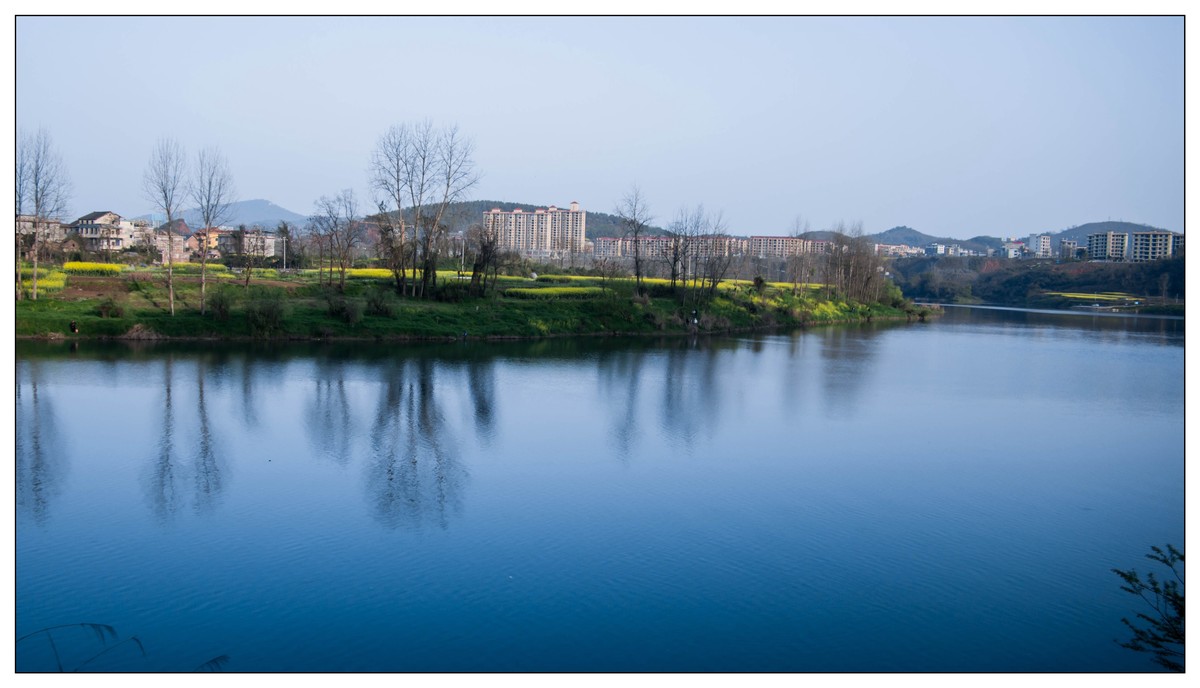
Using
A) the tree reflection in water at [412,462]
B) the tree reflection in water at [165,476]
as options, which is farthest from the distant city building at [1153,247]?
the tree reflection in water at [165,476]

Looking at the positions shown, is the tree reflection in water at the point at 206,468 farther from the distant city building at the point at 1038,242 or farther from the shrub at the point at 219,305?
the distant city building at the point at 1038,242

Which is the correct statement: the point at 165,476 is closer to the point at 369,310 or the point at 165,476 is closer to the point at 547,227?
the point at 369,310

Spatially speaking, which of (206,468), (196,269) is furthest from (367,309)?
(206,468)

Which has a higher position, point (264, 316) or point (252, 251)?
point (252, 251)

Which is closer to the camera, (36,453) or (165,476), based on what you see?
(165,476)

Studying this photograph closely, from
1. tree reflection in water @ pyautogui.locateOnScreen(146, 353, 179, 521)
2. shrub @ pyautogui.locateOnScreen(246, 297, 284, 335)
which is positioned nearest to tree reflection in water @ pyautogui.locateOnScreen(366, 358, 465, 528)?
tree reflection in water @ pyautogui.locateOnScreen(146, 353, 179, 521)

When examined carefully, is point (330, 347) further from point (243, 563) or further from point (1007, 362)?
point (1007, 362)

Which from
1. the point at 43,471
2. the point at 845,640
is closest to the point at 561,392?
the point at 43,471
